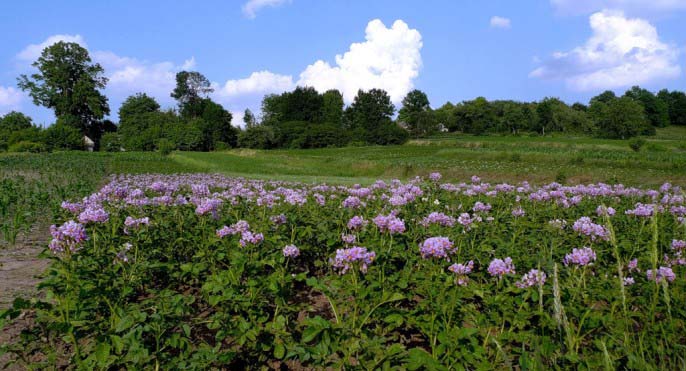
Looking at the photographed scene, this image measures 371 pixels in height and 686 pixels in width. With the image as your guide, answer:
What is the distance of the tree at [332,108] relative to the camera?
110 m

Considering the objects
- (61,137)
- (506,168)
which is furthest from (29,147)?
(506,168)

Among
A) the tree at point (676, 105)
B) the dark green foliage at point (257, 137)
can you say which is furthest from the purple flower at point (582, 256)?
the tree at point (676, 105)

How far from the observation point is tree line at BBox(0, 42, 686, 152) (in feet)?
237

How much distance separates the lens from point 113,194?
636cm

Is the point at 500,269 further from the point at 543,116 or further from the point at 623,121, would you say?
the point at 543,116

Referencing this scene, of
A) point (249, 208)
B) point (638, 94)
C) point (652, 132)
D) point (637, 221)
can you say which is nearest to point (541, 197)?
point (637, 221)

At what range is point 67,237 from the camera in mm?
4000

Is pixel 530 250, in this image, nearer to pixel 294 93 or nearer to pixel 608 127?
pixel 608 127

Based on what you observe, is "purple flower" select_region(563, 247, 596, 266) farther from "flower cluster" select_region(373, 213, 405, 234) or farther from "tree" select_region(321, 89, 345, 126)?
"tree" select_region(321, 89, 345, 126)

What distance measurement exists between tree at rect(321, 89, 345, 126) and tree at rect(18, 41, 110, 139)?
5229cm

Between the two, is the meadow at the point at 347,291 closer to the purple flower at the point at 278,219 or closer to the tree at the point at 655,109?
the purple flower at the point at 278,219

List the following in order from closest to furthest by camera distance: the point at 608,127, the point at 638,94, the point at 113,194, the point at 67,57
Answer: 1. the point at 113,194
2. the point at 67,57
3. the point at 608,127
4. the point at 638,94

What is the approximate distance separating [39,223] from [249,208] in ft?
20.7

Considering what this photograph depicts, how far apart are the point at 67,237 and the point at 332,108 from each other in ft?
361
